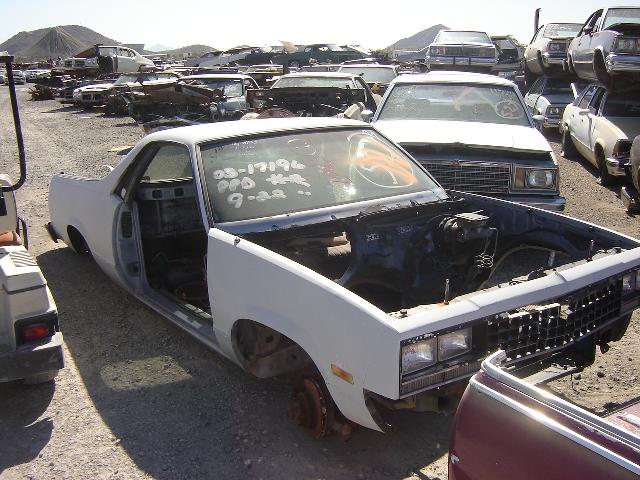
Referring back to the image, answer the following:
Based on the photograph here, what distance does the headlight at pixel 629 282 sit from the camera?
3.23 meters

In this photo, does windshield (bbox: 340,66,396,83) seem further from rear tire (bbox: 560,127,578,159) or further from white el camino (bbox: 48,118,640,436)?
white el camino (bbox: 48,118,640,436)

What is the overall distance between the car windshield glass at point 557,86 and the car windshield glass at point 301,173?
1052 centimetres

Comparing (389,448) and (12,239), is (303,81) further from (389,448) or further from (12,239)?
(389,448)

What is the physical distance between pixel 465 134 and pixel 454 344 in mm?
4237

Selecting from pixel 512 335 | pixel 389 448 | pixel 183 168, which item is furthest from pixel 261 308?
pixel 183 168

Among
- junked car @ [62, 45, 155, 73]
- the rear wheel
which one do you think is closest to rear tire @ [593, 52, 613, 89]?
the rear wheel

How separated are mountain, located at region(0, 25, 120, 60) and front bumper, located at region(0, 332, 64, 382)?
79818 mm

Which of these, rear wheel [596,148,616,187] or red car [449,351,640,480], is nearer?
red car [449,351,640,480]

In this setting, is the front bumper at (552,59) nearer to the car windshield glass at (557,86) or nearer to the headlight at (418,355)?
the car windshield glass at (557,86)

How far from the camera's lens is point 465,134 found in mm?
6488

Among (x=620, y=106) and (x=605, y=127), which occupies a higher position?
(x=620, y=106)

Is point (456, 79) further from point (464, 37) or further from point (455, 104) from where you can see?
point (464, 37)

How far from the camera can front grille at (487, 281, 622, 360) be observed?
274 cm

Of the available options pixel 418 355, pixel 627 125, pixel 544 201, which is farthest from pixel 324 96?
pixel 418 355
